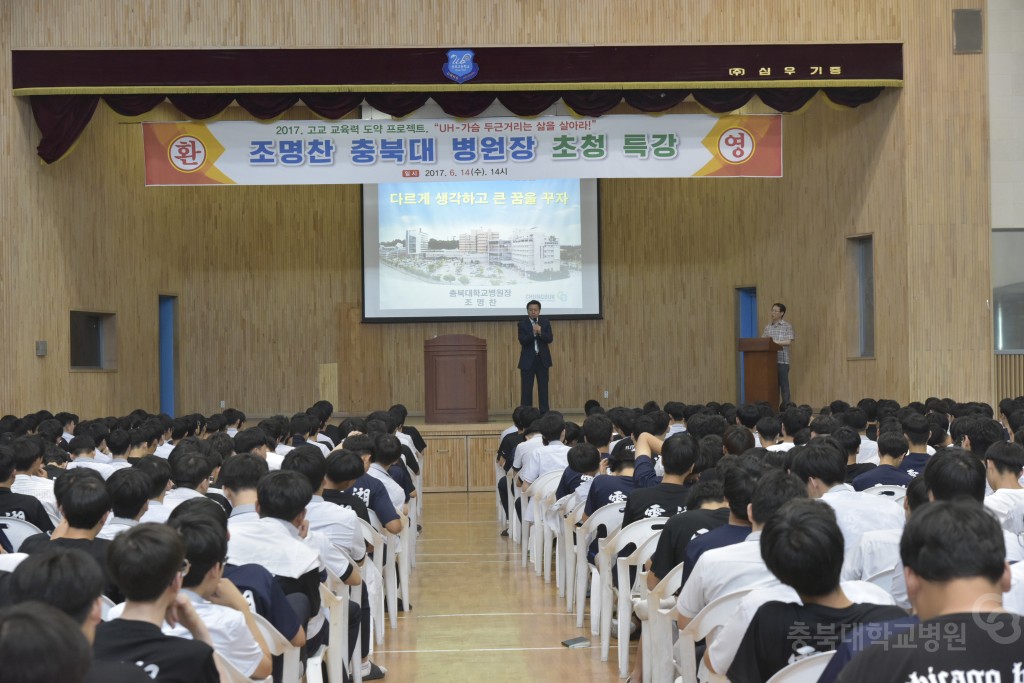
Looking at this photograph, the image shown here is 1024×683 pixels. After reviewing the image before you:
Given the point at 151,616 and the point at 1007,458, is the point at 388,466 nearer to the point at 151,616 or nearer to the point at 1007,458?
the point at 1007,458

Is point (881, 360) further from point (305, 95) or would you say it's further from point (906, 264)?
point (305, 95)

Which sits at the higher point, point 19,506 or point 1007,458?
point 1007,458

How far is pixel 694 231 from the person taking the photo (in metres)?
15.8

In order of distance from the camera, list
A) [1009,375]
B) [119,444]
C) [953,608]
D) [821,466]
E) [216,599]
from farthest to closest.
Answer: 1. [1009,375]
2. [119,444]
3. [821,466]
4. [216,599]
5. [953,608]

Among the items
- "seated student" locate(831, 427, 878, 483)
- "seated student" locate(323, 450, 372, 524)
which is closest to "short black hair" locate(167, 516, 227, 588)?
"seated student" locate(323, 450, 372, 524)

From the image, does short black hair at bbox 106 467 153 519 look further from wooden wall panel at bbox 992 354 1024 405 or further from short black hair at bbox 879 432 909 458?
wooden wall panel at bbox 992 354 1024 405

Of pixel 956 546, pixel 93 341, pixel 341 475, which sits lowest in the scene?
pixel 341 475

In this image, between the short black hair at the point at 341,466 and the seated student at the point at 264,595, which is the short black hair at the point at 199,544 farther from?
the short black hair at the point at 341,466

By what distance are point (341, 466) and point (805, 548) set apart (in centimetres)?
288

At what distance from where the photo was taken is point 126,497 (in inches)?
145

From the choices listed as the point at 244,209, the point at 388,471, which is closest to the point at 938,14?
the point at 388,471

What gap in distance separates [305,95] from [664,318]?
22.0ft

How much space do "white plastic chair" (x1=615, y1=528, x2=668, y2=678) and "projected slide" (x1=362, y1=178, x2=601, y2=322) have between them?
9935mm

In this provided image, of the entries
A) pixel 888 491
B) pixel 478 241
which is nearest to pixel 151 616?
pixel 888 491
